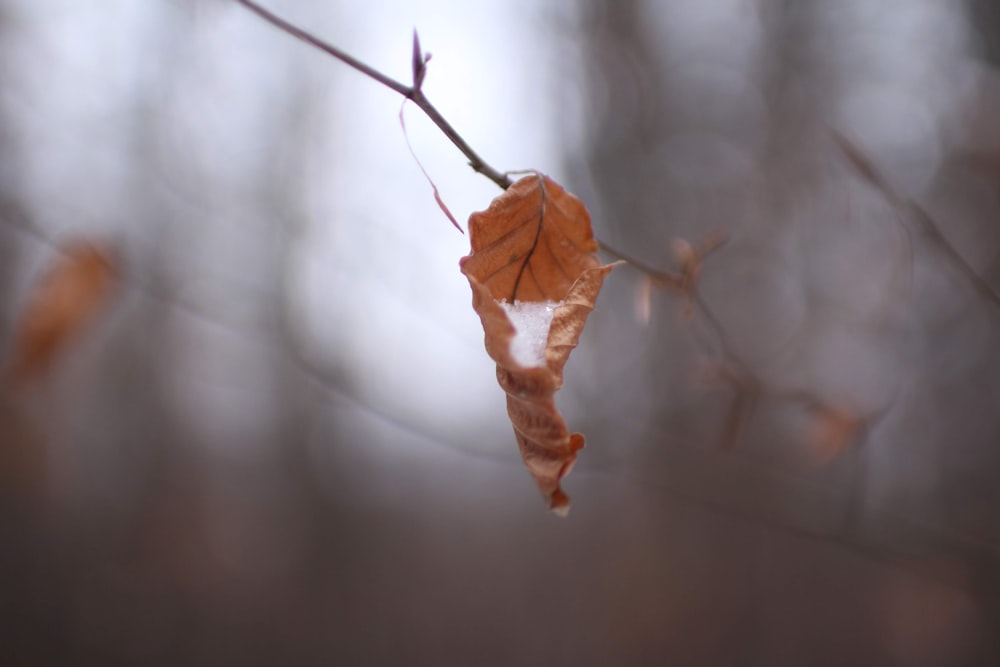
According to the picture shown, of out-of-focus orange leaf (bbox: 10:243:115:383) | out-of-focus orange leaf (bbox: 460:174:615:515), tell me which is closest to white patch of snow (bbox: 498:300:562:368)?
out-of-focus orange leaf (bbox: 460:174:615:515)

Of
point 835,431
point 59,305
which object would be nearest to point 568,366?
point 835,431

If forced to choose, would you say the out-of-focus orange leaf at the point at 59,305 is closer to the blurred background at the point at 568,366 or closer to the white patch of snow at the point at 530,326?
the blurred background at the point at 568,366

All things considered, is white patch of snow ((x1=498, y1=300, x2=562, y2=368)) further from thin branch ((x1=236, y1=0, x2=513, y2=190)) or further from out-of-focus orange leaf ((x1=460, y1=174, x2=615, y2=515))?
thin branch ((x1=236, y1=0, x2=513, y2=190))

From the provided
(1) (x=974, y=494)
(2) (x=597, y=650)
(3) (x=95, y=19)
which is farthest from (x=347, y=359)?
A: (2) (x=597, y=650)

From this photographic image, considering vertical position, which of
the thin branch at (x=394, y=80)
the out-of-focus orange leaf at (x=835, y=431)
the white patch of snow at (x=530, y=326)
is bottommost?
the white patch of snow at (x=530, y=326)

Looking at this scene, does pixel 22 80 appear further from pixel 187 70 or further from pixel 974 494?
pixel 974 494

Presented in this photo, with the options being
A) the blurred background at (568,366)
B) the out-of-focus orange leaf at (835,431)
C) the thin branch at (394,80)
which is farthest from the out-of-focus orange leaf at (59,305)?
the out-of-focus orange leaf at (835,431)
